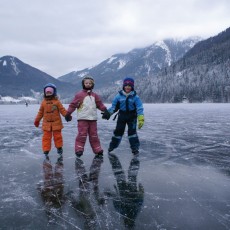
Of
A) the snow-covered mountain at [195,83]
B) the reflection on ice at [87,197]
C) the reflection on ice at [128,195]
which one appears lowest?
the reflection on ice at [128,195]

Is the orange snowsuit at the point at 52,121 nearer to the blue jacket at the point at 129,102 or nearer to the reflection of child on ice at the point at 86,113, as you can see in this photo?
the reflection of child on ice at the point at 86,113

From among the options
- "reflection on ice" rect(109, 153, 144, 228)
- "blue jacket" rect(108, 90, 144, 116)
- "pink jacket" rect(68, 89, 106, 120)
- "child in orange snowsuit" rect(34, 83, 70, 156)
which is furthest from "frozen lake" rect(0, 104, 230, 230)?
"blue jacket" rect(108, 90, 144, 116)

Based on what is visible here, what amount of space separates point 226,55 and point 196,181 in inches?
6784

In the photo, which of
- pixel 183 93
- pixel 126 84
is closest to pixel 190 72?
pixel 183 93

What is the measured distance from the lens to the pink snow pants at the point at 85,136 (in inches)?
251

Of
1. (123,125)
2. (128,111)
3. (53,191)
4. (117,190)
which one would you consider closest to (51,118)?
(123,125)

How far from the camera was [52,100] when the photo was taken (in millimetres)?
6766

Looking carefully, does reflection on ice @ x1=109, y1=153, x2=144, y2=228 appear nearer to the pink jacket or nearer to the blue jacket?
the pink jacket

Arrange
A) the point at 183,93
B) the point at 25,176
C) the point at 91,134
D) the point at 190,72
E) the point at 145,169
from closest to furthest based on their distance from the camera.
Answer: the point at 25,176
the point at 145,169
the point at 91,134
the point at 183,93
the point at 190,72

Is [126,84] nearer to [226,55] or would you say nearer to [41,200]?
[41,200]

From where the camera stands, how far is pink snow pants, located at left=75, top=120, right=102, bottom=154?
6.37 metres

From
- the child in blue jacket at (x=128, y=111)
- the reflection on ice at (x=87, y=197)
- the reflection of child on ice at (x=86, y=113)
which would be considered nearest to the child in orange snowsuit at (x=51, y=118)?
the reflection of child on ice at (x=86, y=113)

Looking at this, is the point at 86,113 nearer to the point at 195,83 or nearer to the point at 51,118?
the point at 51,118

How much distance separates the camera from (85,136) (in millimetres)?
6484
